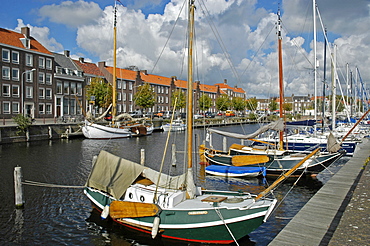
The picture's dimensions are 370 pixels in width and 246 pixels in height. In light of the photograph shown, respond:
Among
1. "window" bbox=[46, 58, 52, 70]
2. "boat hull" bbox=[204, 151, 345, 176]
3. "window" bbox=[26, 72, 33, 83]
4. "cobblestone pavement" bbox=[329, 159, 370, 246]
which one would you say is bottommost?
"boat hull" bbox=[204, 151, 345, 176]

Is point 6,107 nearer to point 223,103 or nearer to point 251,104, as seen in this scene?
point 251,104

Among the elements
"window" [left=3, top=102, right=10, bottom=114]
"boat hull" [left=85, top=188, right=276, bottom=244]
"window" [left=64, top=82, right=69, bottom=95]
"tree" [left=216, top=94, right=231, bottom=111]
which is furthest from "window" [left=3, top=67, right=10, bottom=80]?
"tree" [left=216, top=94, right=231, bottom=111]

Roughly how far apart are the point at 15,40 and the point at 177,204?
60302 mm

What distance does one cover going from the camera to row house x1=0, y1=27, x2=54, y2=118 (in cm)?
5647

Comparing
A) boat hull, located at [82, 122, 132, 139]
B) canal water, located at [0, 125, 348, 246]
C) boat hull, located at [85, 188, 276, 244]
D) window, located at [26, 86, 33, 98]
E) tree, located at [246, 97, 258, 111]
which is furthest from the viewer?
window, located at [26, 86, 33, 98]

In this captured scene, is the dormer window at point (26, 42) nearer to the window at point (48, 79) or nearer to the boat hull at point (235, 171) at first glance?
the window at point (48, 79)

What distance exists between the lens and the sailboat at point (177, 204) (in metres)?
11.1

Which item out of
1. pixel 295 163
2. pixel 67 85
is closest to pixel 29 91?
pixel 67 85

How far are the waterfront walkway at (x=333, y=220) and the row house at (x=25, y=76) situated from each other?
173 ft

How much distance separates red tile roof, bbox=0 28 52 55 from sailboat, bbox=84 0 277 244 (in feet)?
176

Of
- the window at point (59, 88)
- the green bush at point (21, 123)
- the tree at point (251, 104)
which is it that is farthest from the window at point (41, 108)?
the tree at point (251, 104)

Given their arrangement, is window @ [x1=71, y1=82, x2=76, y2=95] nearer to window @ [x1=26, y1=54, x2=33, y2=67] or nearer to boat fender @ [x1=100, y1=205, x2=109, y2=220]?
window @ [x1=26, y1=54, x2=33, y2=67]

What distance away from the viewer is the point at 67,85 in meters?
70.8

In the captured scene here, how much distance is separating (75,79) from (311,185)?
207 ft
